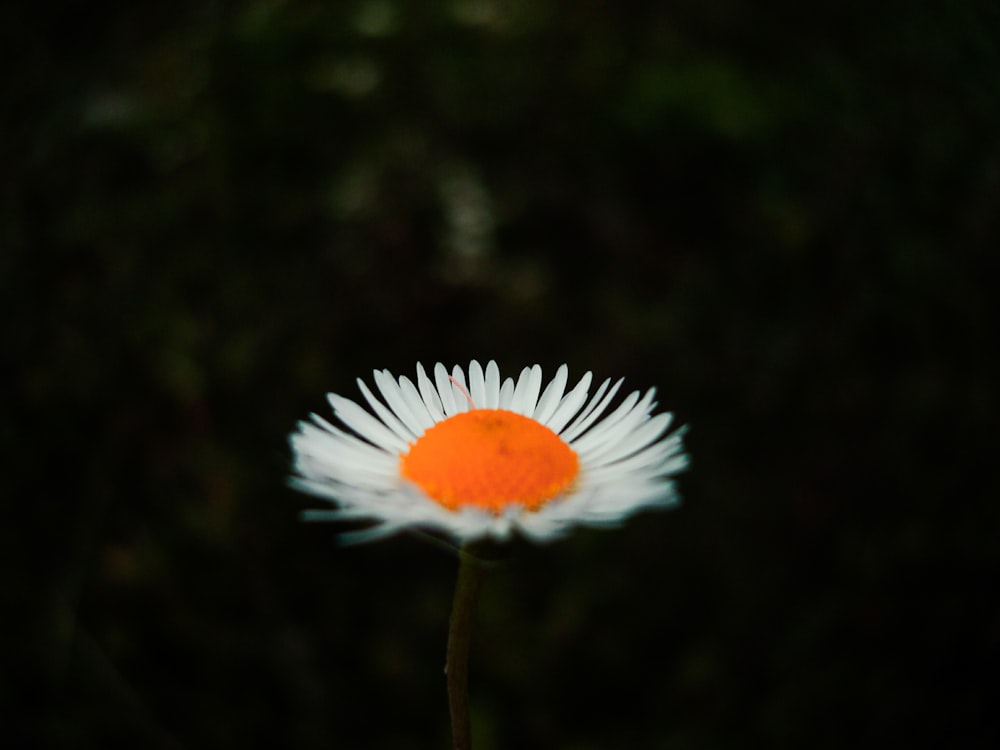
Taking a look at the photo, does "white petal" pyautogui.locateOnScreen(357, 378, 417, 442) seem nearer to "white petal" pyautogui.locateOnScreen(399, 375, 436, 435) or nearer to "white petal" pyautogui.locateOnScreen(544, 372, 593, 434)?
"white petal" pyautogui.locateOnScreen(399, 375, 436, 435)

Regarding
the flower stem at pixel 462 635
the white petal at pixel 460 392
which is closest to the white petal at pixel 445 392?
the white petal at pixel 460 392

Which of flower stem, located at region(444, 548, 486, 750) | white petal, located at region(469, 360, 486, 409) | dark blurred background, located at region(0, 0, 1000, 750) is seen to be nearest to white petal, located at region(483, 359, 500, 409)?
white petal, located at region(469, 360, 486, 409)

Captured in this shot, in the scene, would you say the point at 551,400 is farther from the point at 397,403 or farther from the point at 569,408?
the point at 397,403

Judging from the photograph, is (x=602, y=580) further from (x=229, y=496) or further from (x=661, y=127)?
(x=661, y=127)

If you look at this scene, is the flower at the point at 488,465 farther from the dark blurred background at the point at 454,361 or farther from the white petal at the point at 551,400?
the dark blurred background at the point at 454,361

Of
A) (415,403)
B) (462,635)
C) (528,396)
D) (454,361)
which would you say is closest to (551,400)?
(528,396)

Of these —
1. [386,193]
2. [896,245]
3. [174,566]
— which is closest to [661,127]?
[386,193]
